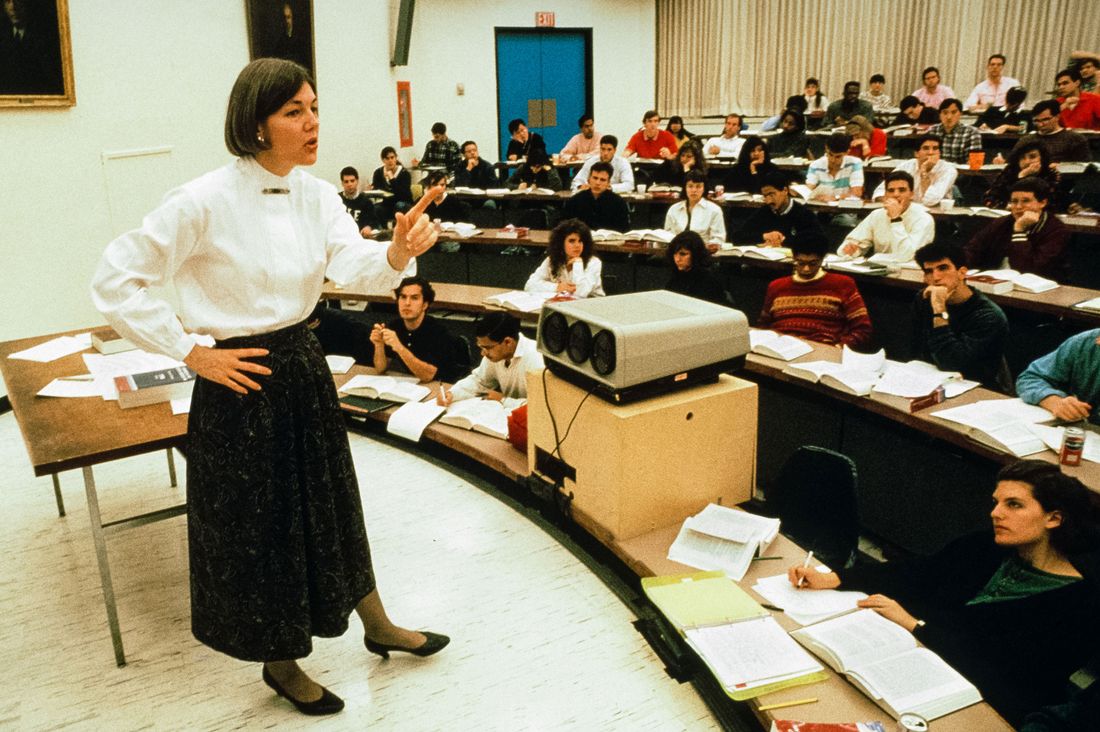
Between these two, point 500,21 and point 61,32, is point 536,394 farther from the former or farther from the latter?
point 500,21

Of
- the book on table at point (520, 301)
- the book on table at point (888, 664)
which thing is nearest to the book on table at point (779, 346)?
the book on table at point (520, 301)

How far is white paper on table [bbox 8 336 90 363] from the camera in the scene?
330 cm

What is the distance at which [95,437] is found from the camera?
2.41m

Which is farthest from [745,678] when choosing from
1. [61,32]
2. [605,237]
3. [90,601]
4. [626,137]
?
[626,137]

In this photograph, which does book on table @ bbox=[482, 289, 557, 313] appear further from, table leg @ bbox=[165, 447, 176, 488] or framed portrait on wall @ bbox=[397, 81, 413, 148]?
framed portrait on wall @ bbox=[397, 81, 413, 148]

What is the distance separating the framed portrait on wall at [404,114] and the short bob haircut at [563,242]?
5132 mm

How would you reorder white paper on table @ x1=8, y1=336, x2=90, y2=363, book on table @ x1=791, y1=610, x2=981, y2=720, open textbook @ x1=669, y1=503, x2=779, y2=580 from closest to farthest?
book on table @ x1=791, y1=610, x2=981, y2=720
open textbook @ x1=669, y1=503, x2=779, y2=580
white paper on table @ x1=8, y1=336, x2=90, y2=363

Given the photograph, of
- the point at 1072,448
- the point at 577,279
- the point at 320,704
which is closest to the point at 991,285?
the point at 1072,448

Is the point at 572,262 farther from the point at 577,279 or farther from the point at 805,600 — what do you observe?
the point at 805,600

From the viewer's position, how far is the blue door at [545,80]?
36.7ft

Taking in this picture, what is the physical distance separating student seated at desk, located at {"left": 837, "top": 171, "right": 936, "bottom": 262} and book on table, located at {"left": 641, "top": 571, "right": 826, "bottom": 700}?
3911 millimetres

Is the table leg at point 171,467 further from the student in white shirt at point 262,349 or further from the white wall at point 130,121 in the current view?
the white wall at point 130,121

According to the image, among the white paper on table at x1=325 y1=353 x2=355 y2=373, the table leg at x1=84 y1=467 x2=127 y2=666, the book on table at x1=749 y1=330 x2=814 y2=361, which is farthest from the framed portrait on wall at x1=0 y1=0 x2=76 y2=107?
the book on table at x1=749 y1=330 x2=814 y2=361

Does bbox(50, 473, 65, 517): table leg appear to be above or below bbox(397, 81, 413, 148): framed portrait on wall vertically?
below
